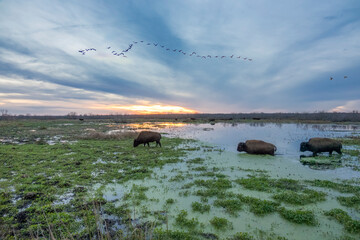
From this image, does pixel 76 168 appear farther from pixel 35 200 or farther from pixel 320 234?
pixel 320 234

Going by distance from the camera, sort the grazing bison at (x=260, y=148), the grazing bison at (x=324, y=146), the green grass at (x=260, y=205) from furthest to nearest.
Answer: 1. the grazing bison at (x=260, y=148)
2. the grazing bison at (x=324, y=146)
3. the green grass at (x=260, y=205)

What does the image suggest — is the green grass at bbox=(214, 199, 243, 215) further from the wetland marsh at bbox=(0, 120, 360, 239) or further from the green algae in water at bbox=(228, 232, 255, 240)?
the green algae in water at bbox=(228, 232, 255, 240)

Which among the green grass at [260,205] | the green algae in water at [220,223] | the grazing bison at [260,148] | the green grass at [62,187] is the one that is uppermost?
the grazing bison at [260,148]

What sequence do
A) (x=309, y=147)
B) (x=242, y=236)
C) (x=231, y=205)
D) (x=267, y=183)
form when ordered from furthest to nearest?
(x=309, y=147) < (x=267, y=183) < (x=231, y=205) < (x=242, y=236)

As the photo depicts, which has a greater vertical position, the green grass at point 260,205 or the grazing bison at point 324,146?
the grazing bison at point 324,146

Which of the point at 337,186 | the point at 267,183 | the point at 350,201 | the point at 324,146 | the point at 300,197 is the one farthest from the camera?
the point at 324,146

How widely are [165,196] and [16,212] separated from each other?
520 centimetres

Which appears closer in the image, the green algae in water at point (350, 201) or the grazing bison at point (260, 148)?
the green algae in water at point (350, 201)

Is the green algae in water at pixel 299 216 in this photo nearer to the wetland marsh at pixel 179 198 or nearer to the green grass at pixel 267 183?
the wetland marsh at pixel 179 198

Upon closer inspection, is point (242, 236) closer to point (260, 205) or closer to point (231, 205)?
point (231, 205)

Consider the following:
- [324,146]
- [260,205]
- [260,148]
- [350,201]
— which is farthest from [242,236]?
[324,146]

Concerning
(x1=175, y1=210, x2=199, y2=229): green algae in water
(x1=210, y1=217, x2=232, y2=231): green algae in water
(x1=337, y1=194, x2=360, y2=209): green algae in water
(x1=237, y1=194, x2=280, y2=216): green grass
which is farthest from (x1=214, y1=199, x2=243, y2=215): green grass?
(x1=337, y1=194, x2=360, y2=209): green algae in water

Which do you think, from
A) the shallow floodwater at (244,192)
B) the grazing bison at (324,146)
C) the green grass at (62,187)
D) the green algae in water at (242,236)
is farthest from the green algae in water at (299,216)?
the grazing bison at (324,146)

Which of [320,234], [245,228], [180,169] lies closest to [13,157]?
[180,169]
